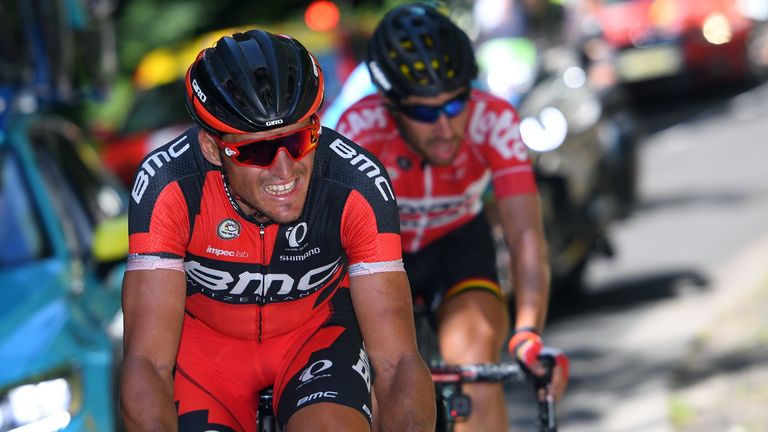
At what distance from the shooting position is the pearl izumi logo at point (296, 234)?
4.07 m

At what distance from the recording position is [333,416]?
3.81 meters

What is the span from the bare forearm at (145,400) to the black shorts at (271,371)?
0.18 m

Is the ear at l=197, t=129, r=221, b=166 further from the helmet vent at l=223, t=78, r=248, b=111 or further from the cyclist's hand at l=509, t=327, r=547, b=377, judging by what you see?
the cyclist's hand at l=509, t=327, r=547, b=377

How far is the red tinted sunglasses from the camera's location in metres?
3.84

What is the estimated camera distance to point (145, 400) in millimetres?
3748

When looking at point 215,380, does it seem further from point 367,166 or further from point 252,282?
point 367,166

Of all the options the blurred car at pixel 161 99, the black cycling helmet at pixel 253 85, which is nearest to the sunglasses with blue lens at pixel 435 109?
the black cycling helmet at pixel 253 85

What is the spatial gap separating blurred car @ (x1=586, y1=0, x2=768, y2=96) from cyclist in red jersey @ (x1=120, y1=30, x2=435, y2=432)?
14.8 meters

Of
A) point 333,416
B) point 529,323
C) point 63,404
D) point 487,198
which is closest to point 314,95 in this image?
point 333,416

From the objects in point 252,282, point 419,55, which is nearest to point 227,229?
point 252,282

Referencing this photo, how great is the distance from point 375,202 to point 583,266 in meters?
6.65

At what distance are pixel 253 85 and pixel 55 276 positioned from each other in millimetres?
2895

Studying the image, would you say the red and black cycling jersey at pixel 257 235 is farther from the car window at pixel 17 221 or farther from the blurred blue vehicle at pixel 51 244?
the car window at pixel 17 221

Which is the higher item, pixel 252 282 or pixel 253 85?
pixel 253 85
